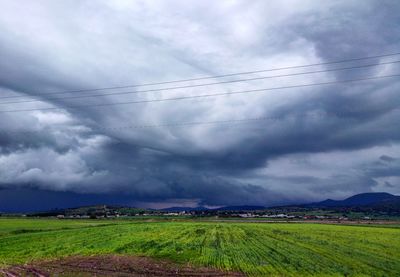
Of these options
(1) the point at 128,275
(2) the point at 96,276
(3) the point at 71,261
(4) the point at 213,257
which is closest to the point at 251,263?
(4) the point at 213,257

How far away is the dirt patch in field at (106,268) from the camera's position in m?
32.6

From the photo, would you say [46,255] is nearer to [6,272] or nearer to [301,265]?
[6,272]

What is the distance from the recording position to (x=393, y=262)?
4138 centimetres

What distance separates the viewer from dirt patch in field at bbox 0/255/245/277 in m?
32.6

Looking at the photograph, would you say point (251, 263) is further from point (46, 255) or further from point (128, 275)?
point (46, 255)

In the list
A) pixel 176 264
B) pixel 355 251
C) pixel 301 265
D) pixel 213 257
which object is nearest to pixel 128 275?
pixel 176 264

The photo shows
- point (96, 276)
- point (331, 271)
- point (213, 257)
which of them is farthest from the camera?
point (213, 257)

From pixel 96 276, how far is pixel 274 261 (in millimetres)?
17898

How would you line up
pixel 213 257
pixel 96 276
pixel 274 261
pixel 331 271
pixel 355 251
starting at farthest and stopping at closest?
pixel 355 251
pixel 213 257
pixel 274 261
pixel 331 271
pixel 96 276

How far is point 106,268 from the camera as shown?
1396 inches

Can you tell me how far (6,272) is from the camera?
3284 centimetres

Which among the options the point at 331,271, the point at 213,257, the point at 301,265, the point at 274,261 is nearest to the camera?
→ the point at 331,271

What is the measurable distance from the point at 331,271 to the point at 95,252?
2744 cm

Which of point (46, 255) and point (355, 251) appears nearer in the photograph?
point (46, 255)
